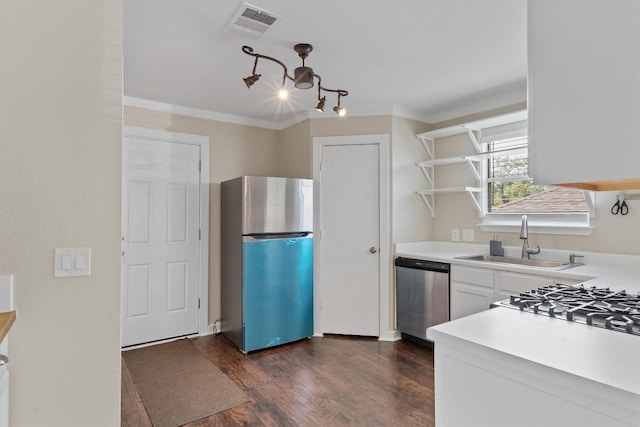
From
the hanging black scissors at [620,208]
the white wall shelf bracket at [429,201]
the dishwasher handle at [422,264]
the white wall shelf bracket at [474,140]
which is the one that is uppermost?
the white wall shelf bracket at [474,140]

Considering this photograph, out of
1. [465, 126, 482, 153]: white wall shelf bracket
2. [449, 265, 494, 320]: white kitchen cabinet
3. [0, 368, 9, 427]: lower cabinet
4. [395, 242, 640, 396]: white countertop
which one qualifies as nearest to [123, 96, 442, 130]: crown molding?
[465, 126, 482, 153]: white wall shelf bracket

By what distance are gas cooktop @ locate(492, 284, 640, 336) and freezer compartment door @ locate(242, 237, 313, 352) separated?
7.11ft

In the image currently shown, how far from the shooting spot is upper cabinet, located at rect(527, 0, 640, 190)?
503 mm

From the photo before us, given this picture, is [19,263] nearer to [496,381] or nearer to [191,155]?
[496,381]

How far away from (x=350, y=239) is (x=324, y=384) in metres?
1.41

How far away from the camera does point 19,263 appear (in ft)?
3.85

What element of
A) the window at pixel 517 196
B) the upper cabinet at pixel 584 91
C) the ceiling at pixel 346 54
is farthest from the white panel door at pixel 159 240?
the upper cabinet at pixel 584 91

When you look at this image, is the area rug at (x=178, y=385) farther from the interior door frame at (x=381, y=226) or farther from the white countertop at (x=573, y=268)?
the white countertop at (x=573, y=268)

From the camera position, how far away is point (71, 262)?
124 centimetres

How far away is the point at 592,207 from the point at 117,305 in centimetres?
314

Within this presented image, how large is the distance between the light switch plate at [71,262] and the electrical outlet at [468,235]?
10.4 feet

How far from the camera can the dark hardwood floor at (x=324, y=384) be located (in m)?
2.10

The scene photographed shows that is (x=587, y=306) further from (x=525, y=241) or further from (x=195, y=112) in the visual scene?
(x=195, y=112)

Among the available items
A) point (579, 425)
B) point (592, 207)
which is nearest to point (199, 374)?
point (579, 425)
